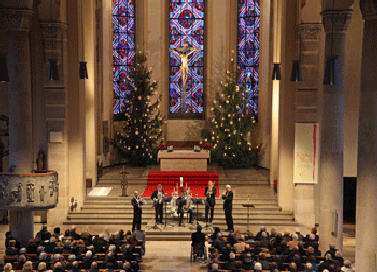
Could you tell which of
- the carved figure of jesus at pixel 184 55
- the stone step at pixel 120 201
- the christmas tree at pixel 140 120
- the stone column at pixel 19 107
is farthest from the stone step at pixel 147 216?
the carved figure of jesus at pixel 184 55

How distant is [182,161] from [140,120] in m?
3.33

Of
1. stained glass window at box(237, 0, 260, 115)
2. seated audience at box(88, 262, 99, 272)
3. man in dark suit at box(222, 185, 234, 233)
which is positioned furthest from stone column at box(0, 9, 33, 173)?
stained glass window at box(237, 0, 260, 115)

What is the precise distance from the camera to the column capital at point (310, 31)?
1869cm

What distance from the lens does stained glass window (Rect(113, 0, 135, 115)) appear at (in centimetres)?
2725

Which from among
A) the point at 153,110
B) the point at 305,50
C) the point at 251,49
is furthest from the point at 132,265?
the point at 251,49

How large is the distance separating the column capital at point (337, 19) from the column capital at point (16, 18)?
7988 mm

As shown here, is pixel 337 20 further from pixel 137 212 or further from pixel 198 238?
pixel 137 212

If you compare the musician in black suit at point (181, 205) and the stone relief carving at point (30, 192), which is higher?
the stone relief carving at point (30, 192)

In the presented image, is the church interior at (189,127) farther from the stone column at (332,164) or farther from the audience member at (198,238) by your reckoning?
the audience member at (198,238)

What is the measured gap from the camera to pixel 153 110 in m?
25.8

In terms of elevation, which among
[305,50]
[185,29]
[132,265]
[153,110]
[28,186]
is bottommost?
[132,265]

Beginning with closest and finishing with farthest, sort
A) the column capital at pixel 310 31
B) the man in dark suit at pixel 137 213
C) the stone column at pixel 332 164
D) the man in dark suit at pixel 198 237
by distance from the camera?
the stone column at pixel 332 164 → the man in dark suit at pixel 198 237 → the man in dark suit at pixel 137 213 → the column capital at pixel 310 31

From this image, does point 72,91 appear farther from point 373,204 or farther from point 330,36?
point 373,204

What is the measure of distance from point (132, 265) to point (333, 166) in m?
6.18
